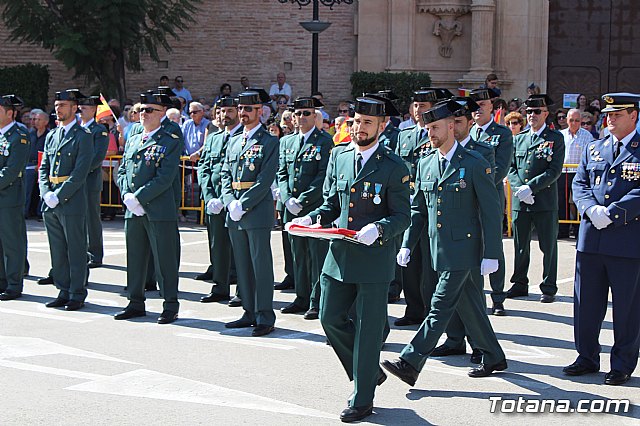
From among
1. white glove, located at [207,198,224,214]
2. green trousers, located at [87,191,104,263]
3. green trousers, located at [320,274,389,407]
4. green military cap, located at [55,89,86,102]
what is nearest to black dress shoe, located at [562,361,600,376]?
green trousers, located at [320,274,389,407]

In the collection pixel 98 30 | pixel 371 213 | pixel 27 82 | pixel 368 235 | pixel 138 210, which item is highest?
pixel 98 30

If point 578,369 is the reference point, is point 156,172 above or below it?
above

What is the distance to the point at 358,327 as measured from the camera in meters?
7.23

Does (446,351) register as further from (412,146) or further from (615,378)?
(412,146)

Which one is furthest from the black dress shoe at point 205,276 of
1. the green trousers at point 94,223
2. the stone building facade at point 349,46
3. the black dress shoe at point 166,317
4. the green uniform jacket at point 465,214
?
the stone building facade at point 349,46

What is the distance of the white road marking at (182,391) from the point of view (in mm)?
7363

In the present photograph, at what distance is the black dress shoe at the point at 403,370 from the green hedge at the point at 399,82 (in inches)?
640

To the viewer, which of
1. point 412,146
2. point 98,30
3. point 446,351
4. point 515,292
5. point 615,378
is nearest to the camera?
point 615,378

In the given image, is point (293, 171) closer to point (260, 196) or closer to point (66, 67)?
point (260, 196)

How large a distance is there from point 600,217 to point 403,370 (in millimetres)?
1936

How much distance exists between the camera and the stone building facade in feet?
81.9

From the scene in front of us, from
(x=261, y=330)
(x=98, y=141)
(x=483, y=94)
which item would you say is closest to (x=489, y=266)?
(x=261, y=330)

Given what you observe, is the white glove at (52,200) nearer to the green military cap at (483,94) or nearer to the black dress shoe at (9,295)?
the black dress shoe at (9,295)

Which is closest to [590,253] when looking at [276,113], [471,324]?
[471,324]
